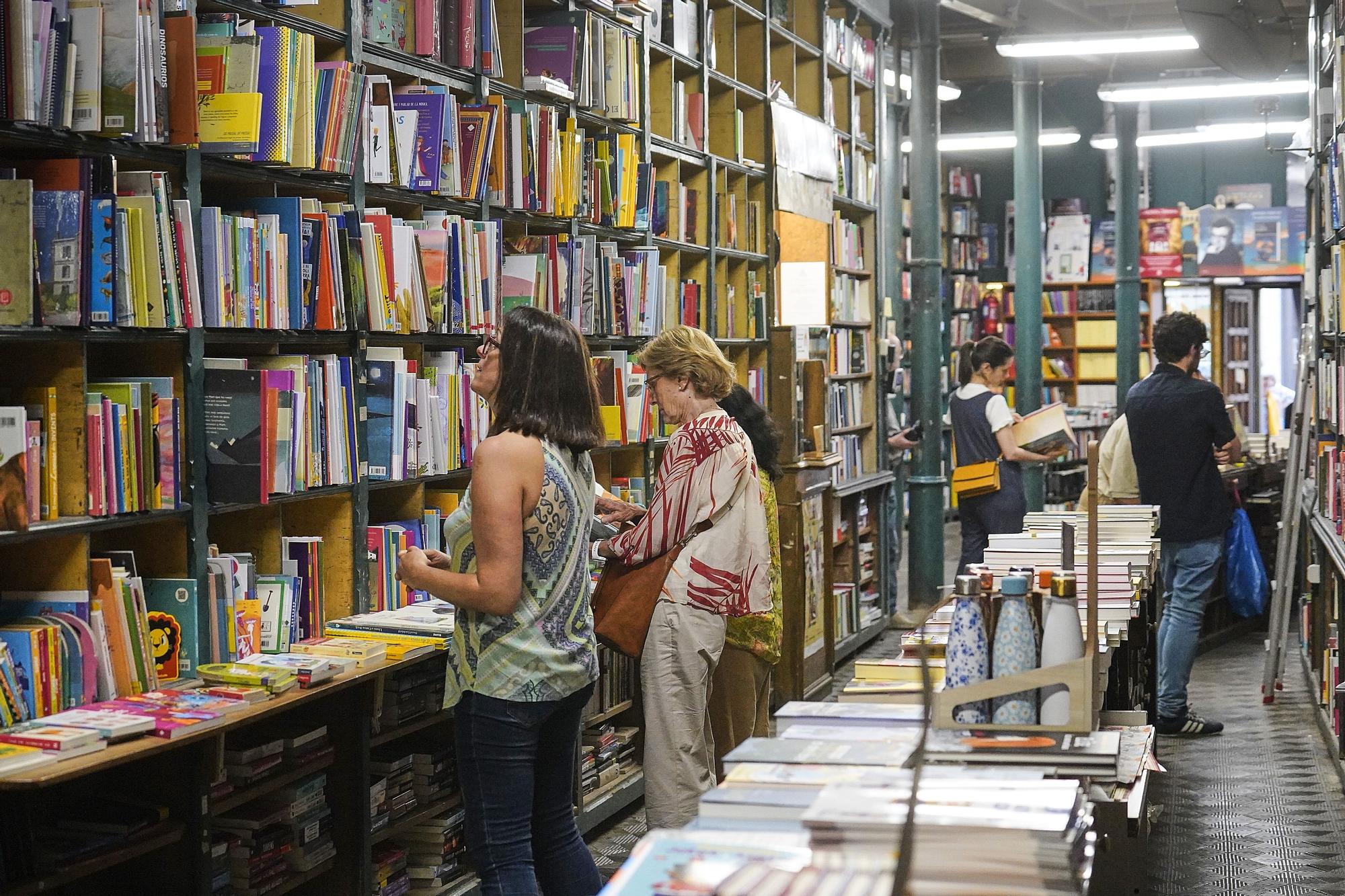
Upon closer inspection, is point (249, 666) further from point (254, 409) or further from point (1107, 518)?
point (1107, 518)

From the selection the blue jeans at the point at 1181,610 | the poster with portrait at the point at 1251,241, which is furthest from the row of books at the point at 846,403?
the poster with portrait at the point at 1251,241

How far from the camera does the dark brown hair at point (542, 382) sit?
288 cm

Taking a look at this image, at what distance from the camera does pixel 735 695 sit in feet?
13.8

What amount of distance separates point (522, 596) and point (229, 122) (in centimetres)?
123

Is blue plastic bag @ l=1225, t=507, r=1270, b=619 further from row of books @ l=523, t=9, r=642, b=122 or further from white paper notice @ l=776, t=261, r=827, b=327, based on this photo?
row of books @ l=523, t=9, r=642, b=122

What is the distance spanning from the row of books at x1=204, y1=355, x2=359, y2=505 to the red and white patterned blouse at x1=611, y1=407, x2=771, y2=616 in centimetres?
78

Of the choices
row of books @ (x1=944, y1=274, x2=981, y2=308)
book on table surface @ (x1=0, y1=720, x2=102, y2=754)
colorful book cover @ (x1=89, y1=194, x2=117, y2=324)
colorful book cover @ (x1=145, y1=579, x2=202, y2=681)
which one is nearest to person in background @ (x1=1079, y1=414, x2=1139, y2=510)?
colorful book cover @ (x1=145, y1=579, x2=202, y2=681)

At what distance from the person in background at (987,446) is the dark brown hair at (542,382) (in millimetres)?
4023

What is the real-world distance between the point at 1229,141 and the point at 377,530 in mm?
14759

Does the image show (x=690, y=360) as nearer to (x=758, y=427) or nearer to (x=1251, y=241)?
(x=758, y=427)

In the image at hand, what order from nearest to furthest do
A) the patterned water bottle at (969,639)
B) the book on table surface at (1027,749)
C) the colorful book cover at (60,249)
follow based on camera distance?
1. the book on table surface at (1027,749)
2. the patterned water bottle at (969,639)
3. the colorful book cover at (60,249)

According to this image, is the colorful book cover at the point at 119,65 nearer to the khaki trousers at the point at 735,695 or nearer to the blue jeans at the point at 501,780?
the blue jeans at the point at 501,780

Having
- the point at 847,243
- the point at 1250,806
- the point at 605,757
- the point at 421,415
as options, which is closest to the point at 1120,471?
the point at 1250,806

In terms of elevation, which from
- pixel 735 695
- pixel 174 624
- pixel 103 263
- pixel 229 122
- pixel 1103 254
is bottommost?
pixel 735 695
